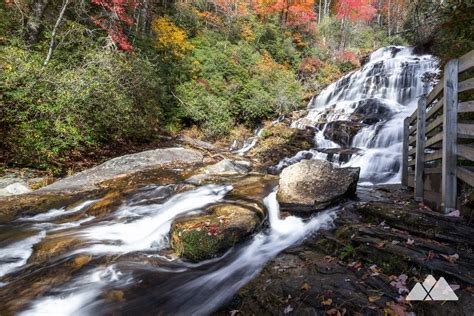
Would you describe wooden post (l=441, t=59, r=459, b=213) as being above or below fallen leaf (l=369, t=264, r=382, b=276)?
above

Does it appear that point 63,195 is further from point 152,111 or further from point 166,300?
point 152,111

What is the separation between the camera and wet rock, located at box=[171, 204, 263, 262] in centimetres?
429

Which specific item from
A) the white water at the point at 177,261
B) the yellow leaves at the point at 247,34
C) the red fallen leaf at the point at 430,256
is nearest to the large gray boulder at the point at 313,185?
the white water at the point at 177,261

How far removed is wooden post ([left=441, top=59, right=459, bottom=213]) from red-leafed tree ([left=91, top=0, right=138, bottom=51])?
10542mm

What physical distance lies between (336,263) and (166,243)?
2764 mm

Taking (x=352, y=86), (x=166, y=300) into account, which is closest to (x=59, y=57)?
(x=166, y=300)

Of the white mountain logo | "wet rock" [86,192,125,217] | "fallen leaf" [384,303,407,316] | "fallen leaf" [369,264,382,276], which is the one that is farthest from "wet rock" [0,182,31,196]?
the white mountain logo

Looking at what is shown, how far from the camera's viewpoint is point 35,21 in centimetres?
946

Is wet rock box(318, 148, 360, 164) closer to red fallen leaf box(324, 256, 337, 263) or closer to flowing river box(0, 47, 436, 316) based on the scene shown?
flowing river box(0, 47, 436, 316)

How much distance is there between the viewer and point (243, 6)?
2120 cm

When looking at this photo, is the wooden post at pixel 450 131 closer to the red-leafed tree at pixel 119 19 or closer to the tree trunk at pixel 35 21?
the red-leafed tree at pixel 119 19

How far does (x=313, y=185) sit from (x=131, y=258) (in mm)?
3716

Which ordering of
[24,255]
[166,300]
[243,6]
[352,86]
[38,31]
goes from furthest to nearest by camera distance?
[243,6], [352,86], [38,31], [24,255], [166,300]

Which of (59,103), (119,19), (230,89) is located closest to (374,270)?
(59,103)
